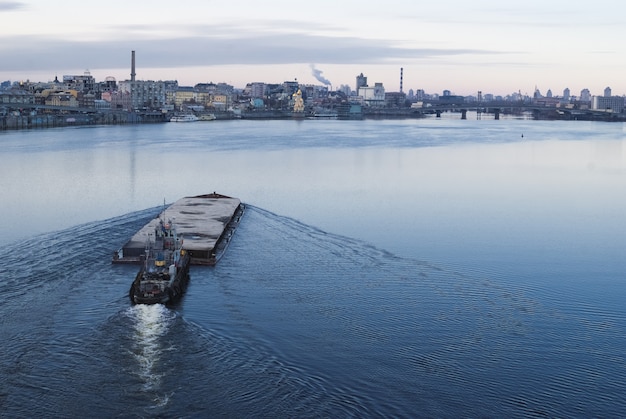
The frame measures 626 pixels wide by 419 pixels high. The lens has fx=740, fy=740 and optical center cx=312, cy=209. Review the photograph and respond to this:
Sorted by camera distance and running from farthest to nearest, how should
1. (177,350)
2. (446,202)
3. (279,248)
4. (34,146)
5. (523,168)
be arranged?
(34,146) → (523,168) → (446,202) → (279,248) → (177,350)

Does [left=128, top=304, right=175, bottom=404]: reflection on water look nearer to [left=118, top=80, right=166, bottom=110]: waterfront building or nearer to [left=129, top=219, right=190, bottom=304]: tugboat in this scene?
[left=129, top=219, right=190, bottom=304]: tugboat

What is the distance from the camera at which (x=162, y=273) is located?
16484mm

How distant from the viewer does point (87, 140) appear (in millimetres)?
64312

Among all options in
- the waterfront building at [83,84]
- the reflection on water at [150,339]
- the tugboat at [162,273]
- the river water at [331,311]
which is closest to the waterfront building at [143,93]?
the waterfront building at [83,84]

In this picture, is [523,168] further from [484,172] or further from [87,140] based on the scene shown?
[87,140]

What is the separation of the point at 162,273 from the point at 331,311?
3865 millimetres

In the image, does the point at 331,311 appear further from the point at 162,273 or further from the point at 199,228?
the point at 199,228

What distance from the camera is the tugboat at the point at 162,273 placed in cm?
1592

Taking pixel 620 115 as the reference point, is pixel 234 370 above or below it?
below

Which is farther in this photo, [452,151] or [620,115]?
[620,115]

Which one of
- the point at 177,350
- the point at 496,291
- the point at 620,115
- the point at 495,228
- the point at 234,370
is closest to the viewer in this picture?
the point at 234,370

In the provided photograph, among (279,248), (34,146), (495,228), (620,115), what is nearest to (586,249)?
Answer: (495,228)

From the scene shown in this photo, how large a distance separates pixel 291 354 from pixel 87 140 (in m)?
55.0

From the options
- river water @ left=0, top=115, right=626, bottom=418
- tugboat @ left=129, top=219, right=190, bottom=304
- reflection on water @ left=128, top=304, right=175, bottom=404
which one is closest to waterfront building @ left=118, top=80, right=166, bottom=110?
river water @ left=0, top=115, right=626, bottom=418
